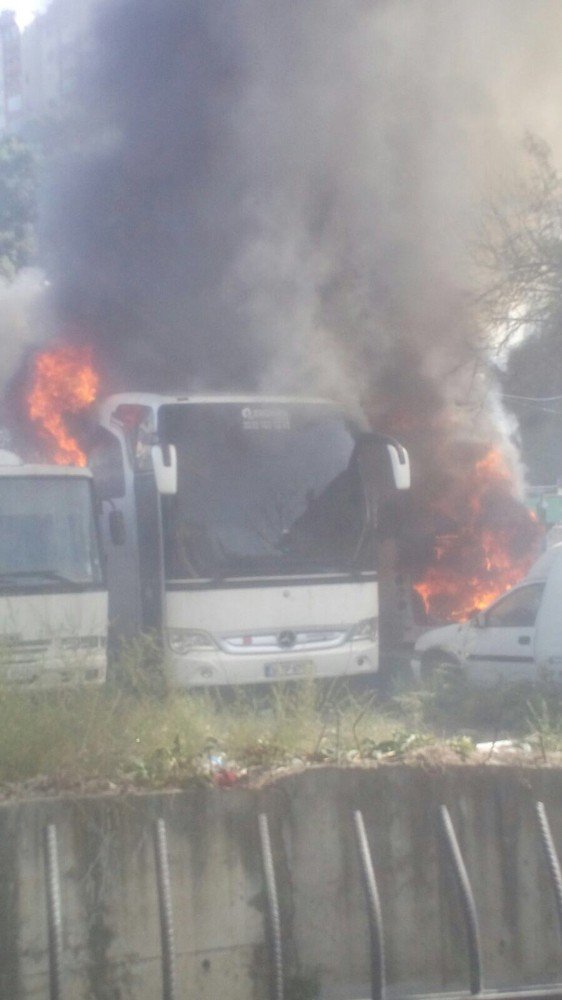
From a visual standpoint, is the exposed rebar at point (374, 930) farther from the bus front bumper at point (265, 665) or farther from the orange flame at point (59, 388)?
the orange flame at point (59, 388)

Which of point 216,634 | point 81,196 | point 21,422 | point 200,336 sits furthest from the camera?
point 81,196

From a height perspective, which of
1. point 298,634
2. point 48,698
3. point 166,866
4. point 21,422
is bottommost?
point 166,866

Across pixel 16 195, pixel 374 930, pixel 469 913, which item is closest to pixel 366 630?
pixel 469 913

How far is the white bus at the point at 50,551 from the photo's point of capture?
9.60 meters

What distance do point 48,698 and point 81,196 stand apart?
1254 cm

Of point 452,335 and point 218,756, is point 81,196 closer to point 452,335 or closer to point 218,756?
point 452,335

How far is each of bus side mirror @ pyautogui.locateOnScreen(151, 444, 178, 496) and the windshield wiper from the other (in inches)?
39.7

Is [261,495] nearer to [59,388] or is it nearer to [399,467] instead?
[399,467]

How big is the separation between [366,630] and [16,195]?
63.3 ft

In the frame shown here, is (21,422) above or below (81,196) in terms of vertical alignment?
below

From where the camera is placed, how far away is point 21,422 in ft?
51.4

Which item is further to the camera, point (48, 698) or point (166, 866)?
point (48, 698)

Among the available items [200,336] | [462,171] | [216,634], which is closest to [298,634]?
[216,634]

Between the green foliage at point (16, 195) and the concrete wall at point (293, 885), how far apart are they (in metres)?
22.1
